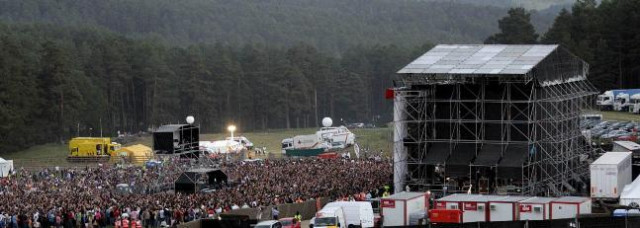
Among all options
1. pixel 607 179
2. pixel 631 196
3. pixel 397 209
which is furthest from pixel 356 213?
pixel 607 179

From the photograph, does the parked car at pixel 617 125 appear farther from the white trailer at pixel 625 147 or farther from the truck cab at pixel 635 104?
the white trailer at pixel 625 147

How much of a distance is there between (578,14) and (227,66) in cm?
3178

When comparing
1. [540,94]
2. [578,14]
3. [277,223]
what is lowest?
[277,223]

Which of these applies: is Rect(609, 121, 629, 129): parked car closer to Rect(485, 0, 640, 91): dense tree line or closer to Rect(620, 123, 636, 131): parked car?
Rect(620, 123, 636, 131): parked car

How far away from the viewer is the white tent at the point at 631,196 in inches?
1543

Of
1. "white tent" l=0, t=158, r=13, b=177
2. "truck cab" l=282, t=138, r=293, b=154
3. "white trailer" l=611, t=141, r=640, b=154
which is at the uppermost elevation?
"white trailer" l=611, t=141, r=640, b=154

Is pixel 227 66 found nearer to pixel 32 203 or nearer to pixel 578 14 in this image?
pixel 578 14

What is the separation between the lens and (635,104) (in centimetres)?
7831

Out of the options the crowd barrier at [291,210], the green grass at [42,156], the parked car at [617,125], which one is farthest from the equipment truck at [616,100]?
the crowd barrier at [291,210]

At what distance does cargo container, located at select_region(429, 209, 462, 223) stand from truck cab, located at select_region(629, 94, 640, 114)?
→ 45.5m

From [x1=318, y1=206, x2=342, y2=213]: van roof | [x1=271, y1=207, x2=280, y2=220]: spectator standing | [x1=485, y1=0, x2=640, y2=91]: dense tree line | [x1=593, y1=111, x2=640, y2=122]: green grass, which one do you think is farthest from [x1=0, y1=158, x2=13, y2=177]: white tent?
[x1=485, y1=0, x2=640, y2=91]: dense tree line

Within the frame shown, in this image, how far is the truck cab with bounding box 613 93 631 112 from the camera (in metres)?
79.8

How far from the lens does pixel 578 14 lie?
10156cm

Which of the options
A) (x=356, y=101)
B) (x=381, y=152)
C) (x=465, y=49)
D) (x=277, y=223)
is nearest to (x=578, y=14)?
(x=356, y=101)
